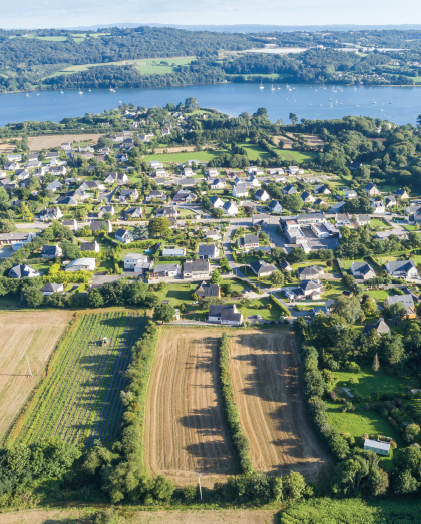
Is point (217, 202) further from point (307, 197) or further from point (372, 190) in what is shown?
point (372, 190)

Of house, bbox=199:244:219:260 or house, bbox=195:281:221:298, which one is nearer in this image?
house, bbox=195:281:221:298

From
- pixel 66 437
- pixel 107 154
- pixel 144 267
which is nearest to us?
pixel 66 437

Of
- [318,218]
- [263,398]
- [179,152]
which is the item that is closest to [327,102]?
[179,152]

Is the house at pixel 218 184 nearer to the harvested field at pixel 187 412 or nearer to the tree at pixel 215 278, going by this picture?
the tree at pixel 215 278

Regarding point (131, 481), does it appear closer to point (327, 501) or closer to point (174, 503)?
point (174, 503)

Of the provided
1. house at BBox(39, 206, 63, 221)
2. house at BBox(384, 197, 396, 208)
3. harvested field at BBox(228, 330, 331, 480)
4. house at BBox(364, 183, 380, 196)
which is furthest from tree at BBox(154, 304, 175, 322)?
house at BBox(364, 183, 380, 196)

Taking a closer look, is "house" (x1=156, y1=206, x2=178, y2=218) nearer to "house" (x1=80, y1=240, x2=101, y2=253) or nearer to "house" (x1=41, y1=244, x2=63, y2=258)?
"house" (x1=80, y1=240, x2=101, y2=253)

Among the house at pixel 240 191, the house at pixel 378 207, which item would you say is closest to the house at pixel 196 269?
the house at pixel 240 191
